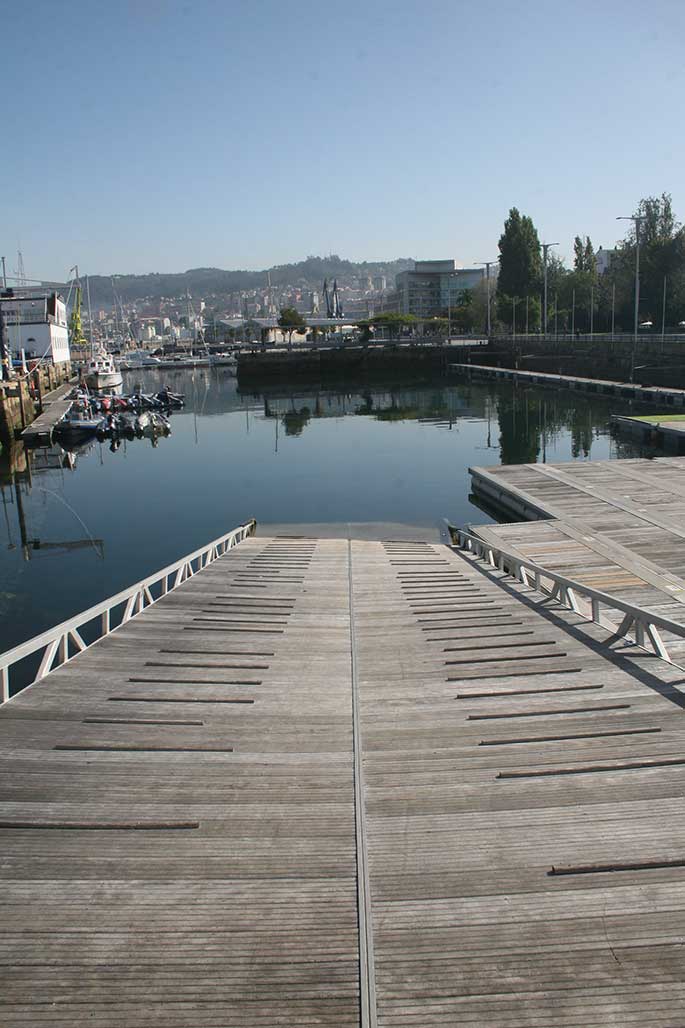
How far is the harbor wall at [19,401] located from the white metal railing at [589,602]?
37.7 meters

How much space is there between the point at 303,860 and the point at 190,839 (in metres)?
0.87

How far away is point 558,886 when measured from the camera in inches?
199

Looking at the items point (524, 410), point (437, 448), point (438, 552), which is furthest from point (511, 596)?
point (524, 410)

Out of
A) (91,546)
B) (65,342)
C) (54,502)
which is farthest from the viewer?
(65,342)

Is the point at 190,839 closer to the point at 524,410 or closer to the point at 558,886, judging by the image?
the point at 558,886

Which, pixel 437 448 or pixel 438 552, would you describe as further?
pixel 437 448

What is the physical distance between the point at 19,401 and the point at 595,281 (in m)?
84.4

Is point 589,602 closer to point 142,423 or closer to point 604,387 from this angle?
point 142,423

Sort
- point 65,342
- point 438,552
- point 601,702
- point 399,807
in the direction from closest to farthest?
1. point 399,807
2. point 601,702
3. point 438,552
4. point 65,342

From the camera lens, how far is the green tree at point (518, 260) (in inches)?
4432

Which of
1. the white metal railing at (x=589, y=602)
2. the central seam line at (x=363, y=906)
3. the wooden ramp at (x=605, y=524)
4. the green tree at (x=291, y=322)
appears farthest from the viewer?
the green tree at (x=291, y=322)

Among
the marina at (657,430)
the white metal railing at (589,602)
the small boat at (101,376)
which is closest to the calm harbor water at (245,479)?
the marina at (657,430)

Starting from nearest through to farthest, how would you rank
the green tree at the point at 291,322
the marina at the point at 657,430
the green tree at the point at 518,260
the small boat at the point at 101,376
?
the marina at the point at 657,430
the small boat at the point at 101,376
the green tree at the point at 518,260
the green tree at the point at 291,322

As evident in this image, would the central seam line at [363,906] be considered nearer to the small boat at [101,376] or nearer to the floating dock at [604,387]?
the floating dock at [604,387]
